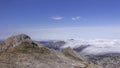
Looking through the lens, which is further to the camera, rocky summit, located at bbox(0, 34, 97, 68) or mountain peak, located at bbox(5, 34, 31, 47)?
mountain peak, located at bbox(5, 34, 31, 47)

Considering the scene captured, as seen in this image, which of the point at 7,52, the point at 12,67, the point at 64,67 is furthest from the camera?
the point at 7,52

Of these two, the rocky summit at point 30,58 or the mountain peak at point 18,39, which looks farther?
the mountain peak at point 18,39

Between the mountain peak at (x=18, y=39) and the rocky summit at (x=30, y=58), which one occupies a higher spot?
the mountain peak at (x=18, y=39)

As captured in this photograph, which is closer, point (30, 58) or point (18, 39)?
point (30, 58)

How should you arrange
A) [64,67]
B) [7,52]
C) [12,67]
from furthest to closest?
[7,52] < [64,67] < [12,67]

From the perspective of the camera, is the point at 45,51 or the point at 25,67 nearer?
the point at 25,67

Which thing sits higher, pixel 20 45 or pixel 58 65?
pixel 20 45

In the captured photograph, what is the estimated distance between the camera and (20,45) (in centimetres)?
3238

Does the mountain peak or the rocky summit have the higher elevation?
the mountain peak

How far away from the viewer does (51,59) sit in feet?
95.9

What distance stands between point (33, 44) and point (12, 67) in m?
6.99

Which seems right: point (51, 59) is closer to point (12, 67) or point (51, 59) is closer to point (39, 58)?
point (39, 58)

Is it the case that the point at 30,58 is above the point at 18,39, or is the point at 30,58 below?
below

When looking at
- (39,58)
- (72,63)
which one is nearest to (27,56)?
(39,58)
